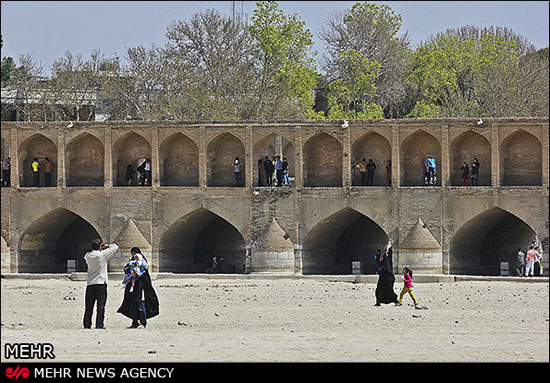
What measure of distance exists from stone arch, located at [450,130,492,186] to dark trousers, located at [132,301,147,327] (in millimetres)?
21371

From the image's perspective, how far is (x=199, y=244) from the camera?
42875 millimetres

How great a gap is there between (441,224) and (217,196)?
7.74m

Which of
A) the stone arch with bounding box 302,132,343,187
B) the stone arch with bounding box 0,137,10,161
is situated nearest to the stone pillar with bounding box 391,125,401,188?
the stone arch with bounding box 302,132,343,187

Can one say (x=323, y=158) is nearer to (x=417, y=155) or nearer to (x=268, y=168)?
(x=268, y=168)

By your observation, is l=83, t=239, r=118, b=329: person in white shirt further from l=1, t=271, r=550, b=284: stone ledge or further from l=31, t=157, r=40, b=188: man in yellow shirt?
l=31, t=157, r=40, b=188: man in yellow shirt

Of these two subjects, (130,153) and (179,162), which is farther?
(130,153)

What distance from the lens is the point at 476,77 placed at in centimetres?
5744

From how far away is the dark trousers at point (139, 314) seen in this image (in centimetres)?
1931

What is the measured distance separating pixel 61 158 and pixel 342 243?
34.9ft

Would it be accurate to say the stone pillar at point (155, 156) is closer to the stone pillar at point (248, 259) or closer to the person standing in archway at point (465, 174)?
the stone pillar at point (248, 259)

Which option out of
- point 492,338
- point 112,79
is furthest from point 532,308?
point 112,79
